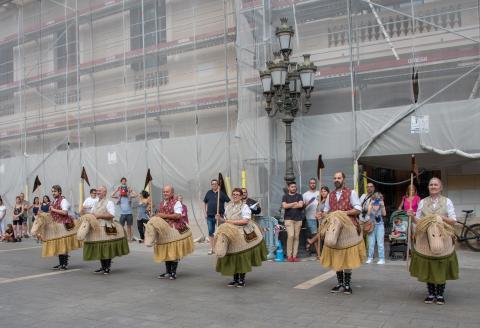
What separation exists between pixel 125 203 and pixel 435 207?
33.8 ft

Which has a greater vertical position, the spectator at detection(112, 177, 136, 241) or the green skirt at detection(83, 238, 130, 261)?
the spectator at detection(112, 177, 136, 241)

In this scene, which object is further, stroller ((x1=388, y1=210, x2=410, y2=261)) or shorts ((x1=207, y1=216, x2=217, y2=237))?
shorts ((x1=207, y1=216, x2=217, y2=237))

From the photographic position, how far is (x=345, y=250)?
23.7 feet

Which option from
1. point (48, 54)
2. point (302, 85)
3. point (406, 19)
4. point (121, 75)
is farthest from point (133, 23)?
point (406, 19)

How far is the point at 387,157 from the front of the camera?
1209cm

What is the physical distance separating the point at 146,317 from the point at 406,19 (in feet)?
30.4

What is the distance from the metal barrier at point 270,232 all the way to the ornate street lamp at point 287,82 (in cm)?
98

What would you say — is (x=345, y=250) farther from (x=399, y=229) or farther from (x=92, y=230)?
(x=92, y=230)

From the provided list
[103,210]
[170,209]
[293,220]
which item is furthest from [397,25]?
[103,210]

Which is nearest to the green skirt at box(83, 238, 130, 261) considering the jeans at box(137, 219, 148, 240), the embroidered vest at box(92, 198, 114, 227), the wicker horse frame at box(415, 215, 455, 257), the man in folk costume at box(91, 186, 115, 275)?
the man in folk costume at box(91, 186, 115, 275)

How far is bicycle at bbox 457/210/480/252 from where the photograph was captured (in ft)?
36.0

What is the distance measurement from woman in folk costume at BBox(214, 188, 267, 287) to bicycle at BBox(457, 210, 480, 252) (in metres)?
5.37

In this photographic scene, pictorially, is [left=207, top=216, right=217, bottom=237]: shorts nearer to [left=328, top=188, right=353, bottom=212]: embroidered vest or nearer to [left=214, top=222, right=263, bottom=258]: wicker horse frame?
[left=214, top=222, right=263, bottom=258]: wicker horse frame

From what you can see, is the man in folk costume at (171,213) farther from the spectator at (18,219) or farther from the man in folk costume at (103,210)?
the spectator at (18,219)
